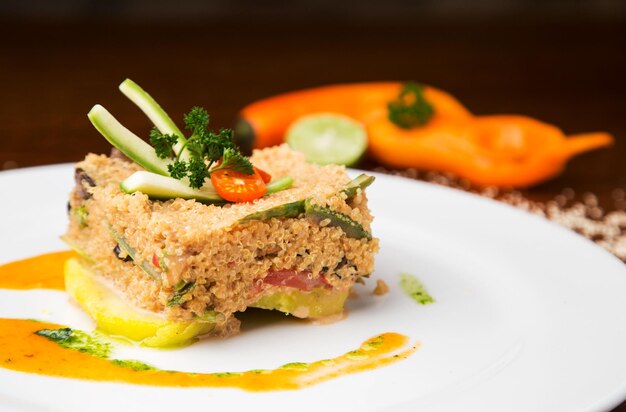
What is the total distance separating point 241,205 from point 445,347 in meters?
1.18

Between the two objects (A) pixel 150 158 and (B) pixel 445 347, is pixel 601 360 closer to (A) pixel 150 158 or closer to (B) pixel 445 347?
(B) pixel 445 347

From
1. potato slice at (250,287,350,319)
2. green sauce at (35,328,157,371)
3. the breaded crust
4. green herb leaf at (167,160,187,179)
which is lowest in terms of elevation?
green sauce at (35,328,157,371)

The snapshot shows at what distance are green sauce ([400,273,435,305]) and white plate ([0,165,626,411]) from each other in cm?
6

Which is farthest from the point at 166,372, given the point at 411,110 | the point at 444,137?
the point at 411,110

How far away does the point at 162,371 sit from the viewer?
162 inches

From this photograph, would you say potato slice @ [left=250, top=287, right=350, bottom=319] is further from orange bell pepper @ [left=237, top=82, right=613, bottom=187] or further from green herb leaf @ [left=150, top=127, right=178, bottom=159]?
orange bell pepper @ [left=237, top=82, right=613, bottom=187]

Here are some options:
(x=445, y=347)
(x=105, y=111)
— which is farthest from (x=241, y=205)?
(x=445, y=347)

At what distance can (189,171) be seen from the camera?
453cm

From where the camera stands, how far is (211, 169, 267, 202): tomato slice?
14.7 ft

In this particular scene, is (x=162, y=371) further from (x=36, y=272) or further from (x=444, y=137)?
(x=444, y=137)

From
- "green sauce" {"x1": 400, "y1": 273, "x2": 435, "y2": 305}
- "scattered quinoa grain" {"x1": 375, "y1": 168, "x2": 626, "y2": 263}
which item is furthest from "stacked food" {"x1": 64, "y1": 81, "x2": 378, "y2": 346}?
"scattered quinoa grain" {"x1": 375, "y1": 168, "x2": 626, "y2": 263}

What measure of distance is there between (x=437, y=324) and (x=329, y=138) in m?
3.31

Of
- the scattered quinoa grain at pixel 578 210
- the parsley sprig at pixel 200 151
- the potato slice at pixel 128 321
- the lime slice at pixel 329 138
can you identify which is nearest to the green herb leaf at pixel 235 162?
the parsley sprig at pixel 200 151

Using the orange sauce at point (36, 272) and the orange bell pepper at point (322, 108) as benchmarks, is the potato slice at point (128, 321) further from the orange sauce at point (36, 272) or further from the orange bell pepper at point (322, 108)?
the orange bell pepper at point (322, 108)
